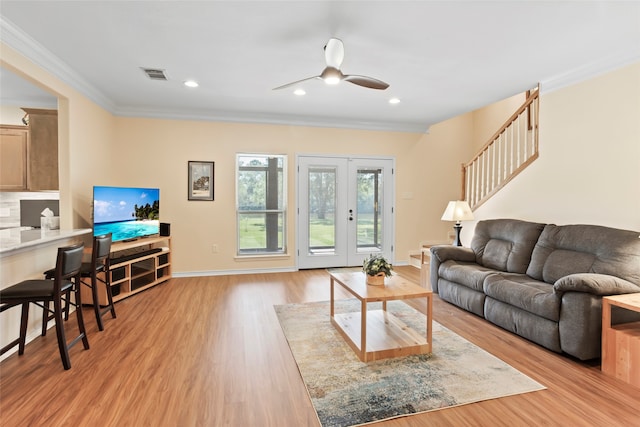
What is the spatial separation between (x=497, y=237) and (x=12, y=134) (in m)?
6.55

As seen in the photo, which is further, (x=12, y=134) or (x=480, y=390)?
(x=12, y=134)

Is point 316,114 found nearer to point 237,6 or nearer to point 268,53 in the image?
point 268,53

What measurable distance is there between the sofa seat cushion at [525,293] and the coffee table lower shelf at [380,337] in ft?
3.09

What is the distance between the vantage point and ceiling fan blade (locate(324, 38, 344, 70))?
9.16 ft

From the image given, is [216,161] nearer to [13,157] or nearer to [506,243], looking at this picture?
[13,157]

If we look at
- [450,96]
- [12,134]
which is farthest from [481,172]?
[12,134]

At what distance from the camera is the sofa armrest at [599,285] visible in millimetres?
2502

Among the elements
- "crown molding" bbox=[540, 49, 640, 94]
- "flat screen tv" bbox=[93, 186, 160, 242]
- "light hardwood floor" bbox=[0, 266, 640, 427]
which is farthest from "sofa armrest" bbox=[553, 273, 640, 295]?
"flat screen tv" bbox=[93, 186, 160, 242]

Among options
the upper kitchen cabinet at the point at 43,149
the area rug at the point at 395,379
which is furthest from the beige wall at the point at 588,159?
the upper kitchen cabinet at the point at 43,149

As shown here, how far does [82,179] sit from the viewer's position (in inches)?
163

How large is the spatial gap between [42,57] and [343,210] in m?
4.48

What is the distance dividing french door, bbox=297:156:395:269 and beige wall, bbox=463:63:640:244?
240cm

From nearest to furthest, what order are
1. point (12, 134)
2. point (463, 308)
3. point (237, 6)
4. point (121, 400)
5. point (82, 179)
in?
point (121, 400) < point (237, 6) < point (463, 308) < point (82, 179) < point (12, 134)

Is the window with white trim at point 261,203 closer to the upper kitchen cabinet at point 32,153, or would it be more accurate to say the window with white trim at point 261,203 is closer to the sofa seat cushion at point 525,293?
the upper kitchen cabinet at point 32,153
